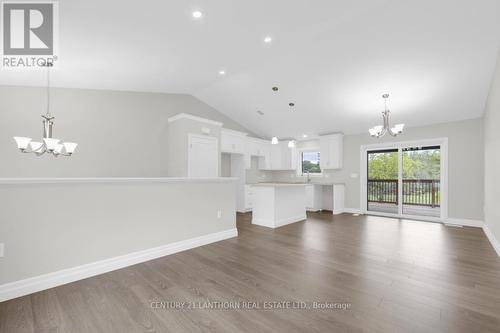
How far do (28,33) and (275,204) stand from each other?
4.61m

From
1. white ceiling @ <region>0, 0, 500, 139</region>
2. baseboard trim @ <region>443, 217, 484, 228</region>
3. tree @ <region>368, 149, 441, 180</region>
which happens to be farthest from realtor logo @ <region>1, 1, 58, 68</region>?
baseboard trim @ <region>443, 217, 484, 228</region>

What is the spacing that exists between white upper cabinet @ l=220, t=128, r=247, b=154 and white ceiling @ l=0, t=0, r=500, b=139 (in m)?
Result: 1.20

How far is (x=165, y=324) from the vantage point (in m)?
1.75

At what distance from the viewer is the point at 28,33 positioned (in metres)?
2.72

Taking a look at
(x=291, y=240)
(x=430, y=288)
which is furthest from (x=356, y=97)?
(x=430, y=288)

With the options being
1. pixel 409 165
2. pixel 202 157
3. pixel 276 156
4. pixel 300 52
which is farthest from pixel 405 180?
pixel 202 157

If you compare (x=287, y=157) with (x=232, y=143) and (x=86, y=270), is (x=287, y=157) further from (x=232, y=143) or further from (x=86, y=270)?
(x=86, y=270)

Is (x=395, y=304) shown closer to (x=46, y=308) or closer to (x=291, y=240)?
(x=291, y=240)

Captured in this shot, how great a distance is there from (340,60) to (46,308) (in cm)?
511

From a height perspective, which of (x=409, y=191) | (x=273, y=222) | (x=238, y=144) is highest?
(x=238, y=144)

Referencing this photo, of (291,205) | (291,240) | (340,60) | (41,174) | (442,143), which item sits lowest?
(291,240)

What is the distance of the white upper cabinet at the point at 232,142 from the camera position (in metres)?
6.49

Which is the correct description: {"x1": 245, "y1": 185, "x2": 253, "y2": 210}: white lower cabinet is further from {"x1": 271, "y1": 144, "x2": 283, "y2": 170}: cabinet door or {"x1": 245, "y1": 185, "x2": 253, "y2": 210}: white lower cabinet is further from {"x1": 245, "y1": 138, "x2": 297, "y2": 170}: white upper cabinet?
{"x1": 271, "y1": 144, "x2": 283, "y2": 170}: cabinet door

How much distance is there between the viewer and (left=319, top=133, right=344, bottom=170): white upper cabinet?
7078 millimetres
